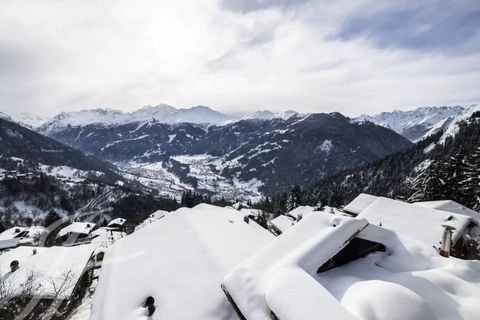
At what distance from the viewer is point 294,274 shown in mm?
6344

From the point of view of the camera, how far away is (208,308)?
7102 millimetres

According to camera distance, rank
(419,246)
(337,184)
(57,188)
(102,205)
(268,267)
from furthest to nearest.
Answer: (337,184) → (57,188) → (102,205) → (419,246) → (268,267)

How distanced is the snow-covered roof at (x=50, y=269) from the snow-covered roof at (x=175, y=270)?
23.6 ft

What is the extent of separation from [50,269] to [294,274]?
20259 mm

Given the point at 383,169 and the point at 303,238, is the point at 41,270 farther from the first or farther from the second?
the point at 383,169

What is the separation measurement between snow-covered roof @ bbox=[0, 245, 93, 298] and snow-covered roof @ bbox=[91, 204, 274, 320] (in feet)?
23.6

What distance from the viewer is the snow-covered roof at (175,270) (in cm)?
736

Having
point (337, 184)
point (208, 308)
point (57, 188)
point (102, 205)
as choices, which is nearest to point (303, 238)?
point (208, 308)

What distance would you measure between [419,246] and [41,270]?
2257cm

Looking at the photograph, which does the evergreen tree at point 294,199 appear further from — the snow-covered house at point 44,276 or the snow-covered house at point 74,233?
the snow-covered house at point 44,276

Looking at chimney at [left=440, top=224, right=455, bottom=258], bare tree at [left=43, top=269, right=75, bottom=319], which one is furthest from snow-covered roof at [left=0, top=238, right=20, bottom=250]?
chimney at [left=440, top=224, right=455, bottom=258]

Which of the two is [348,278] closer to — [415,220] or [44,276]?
[415,220]

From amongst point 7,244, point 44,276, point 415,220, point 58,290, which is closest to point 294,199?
point 415,220

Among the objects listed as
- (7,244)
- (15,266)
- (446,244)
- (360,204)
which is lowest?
(7,244)
